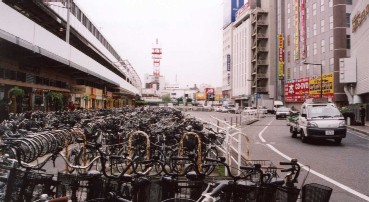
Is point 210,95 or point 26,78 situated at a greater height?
point 210,95

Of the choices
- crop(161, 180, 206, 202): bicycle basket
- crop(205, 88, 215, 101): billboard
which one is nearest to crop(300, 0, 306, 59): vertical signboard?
crop(161, 180, 206, 202): bicycle basket

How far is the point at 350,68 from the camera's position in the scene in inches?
1566

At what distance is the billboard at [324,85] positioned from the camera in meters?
50.2

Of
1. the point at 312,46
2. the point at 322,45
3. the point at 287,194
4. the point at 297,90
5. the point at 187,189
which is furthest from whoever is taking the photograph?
the point at 297,90

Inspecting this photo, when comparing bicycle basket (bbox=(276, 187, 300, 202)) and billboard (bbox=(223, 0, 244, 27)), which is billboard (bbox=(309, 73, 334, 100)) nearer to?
bicycle basket (bbox=(276, 187, 300, 202))

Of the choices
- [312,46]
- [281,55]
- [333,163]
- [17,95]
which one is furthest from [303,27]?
[333,163]

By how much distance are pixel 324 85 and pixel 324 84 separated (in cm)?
15

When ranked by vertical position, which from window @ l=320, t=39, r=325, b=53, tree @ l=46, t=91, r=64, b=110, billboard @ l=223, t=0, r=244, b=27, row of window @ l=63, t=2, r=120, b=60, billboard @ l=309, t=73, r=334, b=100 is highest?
billboard @ l=223, t=0, r=244, b=27

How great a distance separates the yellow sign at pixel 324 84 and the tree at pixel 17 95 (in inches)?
1591

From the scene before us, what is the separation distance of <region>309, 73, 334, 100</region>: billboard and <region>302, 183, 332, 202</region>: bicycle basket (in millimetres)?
48955

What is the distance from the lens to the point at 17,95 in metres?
19.1

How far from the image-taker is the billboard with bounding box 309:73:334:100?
50250 millimetres

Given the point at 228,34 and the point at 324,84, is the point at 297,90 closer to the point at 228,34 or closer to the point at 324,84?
the point at 324,84

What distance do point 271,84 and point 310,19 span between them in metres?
21.1
